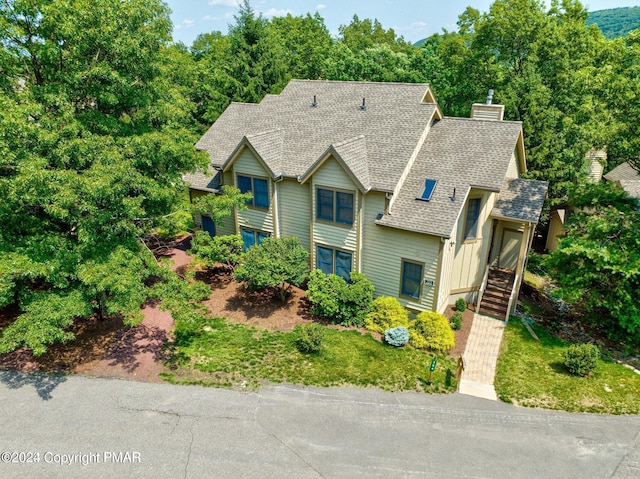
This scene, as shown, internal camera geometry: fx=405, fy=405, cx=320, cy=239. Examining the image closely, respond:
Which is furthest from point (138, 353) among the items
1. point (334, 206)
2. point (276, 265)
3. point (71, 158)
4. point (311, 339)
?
point (334, 206)

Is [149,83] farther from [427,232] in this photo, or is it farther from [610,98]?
[610,98]

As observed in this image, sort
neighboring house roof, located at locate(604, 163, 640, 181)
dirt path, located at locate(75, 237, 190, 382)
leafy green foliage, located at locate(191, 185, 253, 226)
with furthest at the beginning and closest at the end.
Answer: neighboring house roof, located at locate(604, 163, 640, 181)
leafy green foliage, located at locate(191, 185, 253, 226)
dirt path, located at locate(75, 237, 190, 382)

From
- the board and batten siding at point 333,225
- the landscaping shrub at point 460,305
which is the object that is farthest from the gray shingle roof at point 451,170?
the landscaping shrub at point 460,305

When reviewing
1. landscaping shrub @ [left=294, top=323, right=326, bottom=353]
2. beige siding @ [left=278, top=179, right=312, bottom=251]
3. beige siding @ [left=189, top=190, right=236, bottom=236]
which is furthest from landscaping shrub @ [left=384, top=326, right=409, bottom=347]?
beige siding @ [left=189, top=190, right=236, bottom=236]

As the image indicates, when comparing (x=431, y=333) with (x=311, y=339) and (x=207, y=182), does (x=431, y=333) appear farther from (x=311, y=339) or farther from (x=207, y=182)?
(x=207, y=182)

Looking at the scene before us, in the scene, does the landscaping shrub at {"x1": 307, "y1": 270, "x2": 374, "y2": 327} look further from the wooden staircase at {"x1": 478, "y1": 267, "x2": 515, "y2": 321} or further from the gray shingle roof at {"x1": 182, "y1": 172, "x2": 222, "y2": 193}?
the gray shingle roof at {"x1": 182, "y1": 172, "x2": 222, "y2": 193}

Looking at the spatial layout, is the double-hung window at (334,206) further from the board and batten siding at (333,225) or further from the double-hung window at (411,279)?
the double-hung window at (411,279)
